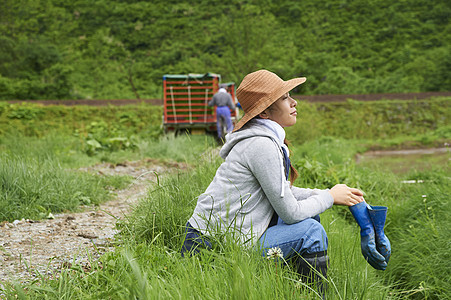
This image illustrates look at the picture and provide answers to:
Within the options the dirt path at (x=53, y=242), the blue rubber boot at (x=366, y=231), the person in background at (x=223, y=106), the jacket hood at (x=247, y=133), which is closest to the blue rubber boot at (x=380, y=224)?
the blue rubber boot at (x=366, y=231)

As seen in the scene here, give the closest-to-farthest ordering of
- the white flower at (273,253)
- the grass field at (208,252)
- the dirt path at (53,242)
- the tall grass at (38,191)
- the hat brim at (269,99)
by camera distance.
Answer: the grass field at (208,252)
the white flower at (273,253)
the hat brim at (269,99)
the dirt path at (53,242)
the tall grass at (38,191)

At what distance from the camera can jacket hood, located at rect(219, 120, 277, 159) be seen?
2.29 meters

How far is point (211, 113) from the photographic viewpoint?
1352cm

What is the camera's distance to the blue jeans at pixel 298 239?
7.36 ft

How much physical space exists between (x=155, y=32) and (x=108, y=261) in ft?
132

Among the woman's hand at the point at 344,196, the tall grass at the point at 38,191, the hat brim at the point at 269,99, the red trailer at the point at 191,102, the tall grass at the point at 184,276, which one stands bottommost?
the red trailer at the point at 191,102

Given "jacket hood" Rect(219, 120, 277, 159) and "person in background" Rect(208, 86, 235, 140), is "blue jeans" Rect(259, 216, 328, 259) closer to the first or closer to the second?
"jacket hood" Rect(219, 120, 277, 159)

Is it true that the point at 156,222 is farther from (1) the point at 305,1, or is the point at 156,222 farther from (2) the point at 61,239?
(1) the point at 305,1

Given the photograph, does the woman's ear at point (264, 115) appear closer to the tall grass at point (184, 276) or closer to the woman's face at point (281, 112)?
the woman's face at point (281, 112)

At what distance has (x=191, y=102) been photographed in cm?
1360

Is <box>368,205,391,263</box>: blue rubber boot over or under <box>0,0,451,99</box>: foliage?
over

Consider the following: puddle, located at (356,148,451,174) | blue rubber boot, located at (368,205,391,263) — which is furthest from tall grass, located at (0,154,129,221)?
puddle, located at (356,148,451,174)

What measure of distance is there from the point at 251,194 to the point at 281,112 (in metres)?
0.46

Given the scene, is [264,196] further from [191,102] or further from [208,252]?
[191,102]
